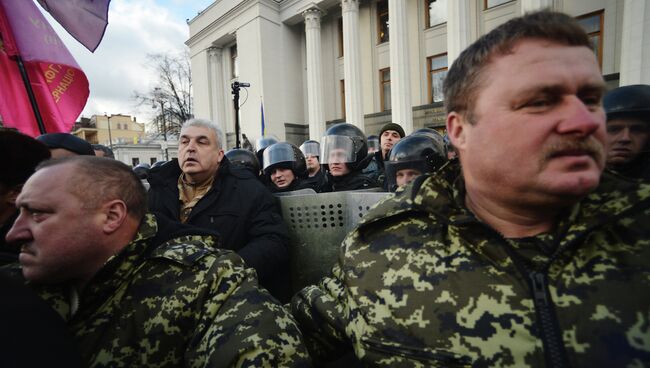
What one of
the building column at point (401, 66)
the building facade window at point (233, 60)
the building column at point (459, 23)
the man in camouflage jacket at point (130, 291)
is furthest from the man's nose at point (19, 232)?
the building facade window at point (233, 60)

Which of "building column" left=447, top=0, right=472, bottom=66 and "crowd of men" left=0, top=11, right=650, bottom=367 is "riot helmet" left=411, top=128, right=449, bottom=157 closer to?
"crowd of men" left=0, top=11, right=650, bottom=367

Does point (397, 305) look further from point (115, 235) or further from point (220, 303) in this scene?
point (115, 235)

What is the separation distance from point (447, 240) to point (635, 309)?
21.9 inches

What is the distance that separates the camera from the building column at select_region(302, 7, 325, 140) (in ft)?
65.7

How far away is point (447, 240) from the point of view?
1.28 meters

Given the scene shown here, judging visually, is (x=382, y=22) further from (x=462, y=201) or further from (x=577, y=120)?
(x=577, y=120)

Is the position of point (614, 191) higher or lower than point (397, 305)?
higher

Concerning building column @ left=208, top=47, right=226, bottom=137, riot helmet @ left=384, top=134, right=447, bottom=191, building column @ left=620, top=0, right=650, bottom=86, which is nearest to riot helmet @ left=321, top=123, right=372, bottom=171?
→ riot helmet @ left=384, top=134, right=447, bottom=191

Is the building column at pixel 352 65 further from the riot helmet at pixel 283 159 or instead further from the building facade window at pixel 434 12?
the riot helmet at pixel 283 159

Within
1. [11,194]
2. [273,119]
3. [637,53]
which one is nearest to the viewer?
[11,194]

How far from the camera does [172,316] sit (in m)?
1.40

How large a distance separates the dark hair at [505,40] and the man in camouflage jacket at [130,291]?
1.21 meters

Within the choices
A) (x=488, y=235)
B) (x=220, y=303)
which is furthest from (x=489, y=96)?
(x=220, y=303)

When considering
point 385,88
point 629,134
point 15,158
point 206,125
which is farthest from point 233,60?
point 629,134
